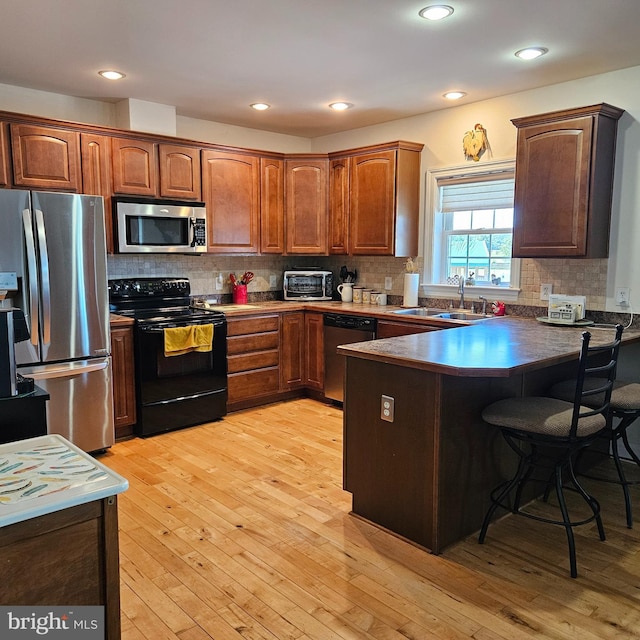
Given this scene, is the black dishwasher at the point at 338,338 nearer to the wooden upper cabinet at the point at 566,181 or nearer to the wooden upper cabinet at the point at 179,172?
the wooden upper cabinet at the point at 566,181

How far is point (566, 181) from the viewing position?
3648mm

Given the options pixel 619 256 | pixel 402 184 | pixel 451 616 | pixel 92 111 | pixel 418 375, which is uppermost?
pixel 92 111

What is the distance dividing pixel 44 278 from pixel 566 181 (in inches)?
131

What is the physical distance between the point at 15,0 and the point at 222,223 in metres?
2.41

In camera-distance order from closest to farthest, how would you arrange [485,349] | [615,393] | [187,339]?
[485,349], [615,393], [187,339]

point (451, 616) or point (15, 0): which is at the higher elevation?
point (15, 0)

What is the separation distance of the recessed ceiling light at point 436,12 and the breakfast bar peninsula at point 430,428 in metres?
1.65

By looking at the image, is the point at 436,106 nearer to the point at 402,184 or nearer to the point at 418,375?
the point at 402,184

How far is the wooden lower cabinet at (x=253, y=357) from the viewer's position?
475 cm

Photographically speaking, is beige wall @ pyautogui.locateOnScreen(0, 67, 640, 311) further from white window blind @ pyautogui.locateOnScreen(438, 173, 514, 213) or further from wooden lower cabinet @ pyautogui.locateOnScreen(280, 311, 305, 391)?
wooden lower cabinet @ pyautogui.locateOnScreen(280, 311, 305, 391)

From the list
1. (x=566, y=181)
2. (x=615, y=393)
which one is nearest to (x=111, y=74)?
(x=566, y=181)

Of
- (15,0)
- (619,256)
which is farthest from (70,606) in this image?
(619,256)

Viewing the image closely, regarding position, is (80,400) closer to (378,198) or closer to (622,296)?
(378,198)

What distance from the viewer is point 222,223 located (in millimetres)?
4930
